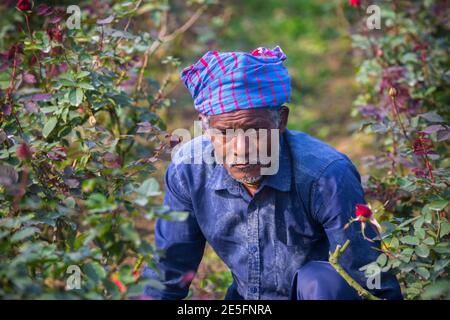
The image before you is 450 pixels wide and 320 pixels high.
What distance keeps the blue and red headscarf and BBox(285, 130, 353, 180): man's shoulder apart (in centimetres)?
17

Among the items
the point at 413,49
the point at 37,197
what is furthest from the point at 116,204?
the point at 413,49

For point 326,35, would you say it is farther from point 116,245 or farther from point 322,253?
point 116,245

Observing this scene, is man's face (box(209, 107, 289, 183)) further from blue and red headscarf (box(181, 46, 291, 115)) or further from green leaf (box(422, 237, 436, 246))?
green leaf (box(422, 237, 436, 246))

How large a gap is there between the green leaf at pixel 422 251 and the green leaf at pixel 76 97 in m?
1.27

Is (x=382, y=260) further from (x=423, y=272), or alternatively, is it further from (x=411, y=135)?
(x=411, y=135)

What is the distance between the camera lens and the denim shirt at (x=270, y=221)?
2.31 meters

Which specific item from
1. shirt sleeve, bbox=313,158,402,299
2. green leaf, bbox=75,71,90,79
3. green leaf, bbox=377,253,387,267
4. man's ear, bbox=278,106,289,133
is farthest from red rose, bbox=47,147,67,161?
green leaf, bbox=377,253,387,267

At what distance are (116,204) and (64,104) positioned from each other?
1039mm

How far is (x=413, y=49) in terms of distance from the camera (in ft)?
12.7

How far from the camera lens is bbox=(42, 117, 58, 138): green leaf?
106 inches

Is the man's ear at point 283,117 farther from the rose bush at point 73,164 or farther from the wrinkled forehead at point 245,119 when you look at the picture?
the rose bush at point 73,164

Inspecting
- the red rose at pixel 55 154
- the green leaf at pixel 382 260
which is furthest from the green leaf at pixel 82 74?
the green leaf at pixel 382 260
